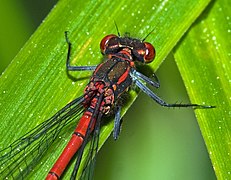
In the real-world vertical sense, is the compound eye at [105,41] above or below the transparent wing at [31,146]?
above

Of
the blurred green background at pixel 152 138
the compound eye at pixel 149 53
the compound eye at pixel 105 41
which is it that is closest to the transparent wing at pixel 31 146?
the compound eye at pixel 105 41

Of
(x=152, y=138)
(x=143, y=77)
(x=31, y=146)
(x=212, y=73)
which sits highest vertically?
(x=212, y=73)

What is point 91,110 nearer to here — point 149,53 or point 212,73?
point 149,53

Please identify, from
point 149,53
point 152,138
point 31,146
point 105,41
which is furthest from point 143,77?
point 31,146

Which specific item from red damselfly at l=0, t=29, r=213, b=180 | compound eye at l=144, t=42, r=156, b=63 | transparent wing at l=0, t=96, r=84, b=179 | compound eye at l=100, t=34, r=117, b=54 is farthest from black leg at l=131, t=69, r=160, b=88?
transparent wing at l=0, t=96, r=84, b=179

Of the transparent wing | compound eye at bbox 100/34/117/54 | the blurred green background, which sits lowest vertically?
the transparent wing

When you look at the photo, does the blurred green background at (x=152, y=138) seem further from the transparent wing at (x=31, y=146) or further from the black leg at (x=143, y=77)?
the transparent wing at (x=31, y=146)

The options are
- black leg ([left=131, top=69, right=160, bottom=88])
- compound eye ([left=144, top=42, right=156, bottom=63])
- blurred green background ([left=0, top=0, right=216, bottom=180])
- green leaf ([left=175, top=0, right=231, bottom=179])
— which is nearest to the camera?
green leaf ([left=175, top=0, right=231, bottom=179])

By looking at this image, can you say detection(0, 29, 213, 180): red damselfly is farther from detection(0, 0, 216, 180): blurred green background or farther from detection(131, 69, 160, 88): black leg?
detection(0, 0, 216, 180): blurred green background
